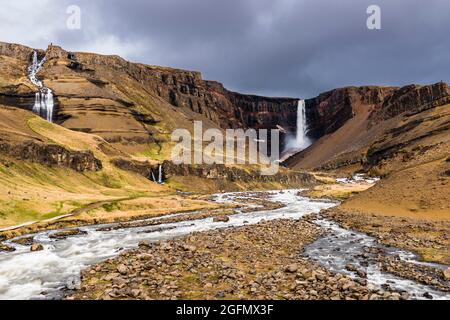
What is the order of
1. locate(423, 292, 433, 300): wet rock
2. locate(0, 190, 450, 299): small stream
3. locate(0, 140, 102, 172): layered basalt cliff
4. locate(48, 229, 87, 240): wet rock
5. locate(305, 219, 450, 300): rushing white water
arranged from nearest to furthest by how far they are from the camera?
locate(423, 292, 433, 300): wet rock, locate(305, 219, 450, 300): rushing white water, locate(0, 190, 450, 299): small stream, locate(48, 229, 87, 240): wet rock, locate(0, 140, 102, 172): layered basalt cliff

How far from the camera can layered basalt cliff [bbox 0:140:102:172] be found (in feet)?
317

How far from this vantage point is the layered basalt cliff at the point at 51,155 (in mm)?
96688

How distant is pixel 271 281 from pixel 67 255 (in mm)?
22834

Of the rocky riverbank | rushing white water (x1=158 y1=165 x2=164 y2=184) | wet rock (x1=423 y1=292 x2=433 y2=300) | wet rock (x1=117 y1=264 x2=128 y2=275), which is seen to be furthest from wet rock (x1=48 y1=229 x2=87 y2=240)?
rushing white water (x1=158 y1=165 x2=164 y2=184)

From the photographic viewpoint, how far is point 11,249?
136 ft

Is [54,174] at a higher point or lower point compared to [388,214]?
higher

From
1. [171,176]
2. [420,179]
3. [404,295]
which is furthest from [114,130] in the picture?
[404,295]

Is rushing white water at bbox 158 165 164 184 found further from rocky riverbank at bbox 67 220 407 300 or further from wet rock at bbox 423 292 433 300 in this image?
wet rock at bbox 423 292 433 300

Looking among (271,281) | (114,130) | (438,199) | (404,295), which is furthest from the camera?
(114,130)

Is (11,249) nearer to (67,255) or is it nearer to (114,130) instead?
(67,255)

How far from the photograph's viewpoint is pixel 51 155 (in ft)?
355

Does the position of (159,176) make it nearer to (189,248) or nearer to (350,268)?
(189,248)

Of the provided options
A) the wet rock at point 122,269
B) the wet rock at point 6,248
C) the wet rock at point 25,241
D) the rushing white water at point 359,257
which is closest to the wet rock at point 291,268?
the rushing white water at point 359,257

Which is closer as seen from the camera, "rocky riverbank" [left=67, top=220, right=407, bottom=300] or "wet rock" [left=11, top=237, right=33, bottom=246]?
"rocky riverbank" [left=67, top=220, right=407, bottom=300]
